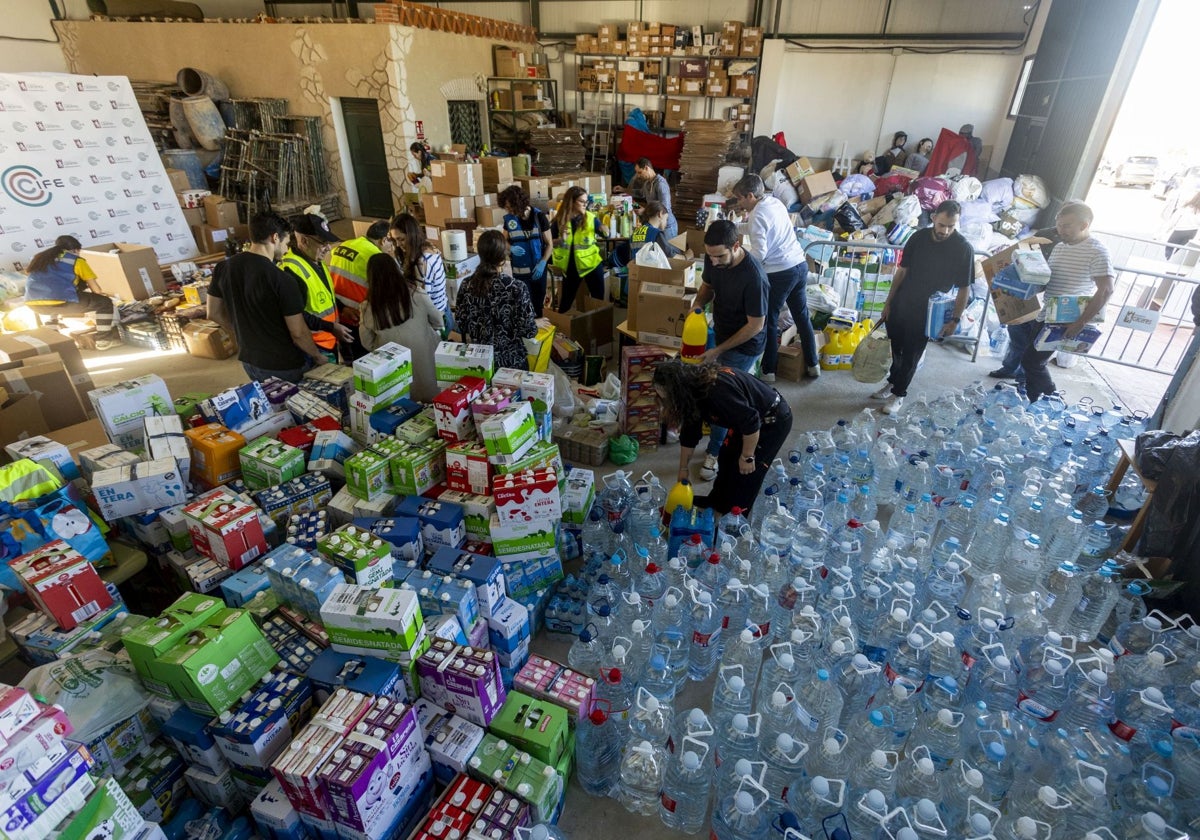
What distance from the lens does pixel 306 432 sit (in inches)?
124

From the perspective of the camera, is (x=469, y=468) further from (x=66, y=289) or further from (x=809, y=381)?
(x=66, y=289)

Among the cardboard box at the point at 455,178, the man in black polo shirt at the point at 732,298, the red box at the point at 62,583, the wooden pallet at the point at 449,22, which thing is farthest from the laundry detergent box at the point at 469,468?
the wooden pallet at the point at 449,22

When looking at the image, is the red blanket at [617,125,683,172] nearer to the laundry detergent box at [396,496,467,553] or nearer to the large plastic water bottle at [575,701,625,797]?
the laundry detergent box at [396,496,467,553]

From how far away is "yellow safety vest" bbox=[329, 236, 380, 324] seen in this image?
165 inches

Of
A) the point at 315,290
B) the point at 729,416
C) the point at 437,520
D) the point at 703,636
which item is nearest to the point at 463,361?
the point at 437,520

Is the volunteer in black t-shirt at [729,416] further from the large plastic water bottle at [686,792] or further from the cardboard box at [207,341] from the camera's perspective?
the cardboard box at [207,341]

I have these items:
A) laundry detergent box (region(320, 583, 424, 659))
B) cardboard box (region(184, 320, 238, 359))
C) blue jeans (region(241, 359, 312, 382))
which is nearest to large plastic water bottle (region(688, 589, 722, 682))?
laundry detergent box (region(320, 583, 424, 659))

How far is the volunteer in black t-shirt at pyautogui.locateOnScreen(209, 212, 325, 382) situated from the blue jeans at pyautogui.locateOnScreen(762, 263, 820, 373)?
3221 millimetres

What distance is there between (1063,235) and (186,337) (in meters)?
7.82

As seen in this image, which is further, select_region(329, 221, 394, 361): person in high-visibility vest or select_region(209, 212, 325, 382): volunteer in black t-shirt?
select_region(329, 221, 394, 361): person in high-visibility vest

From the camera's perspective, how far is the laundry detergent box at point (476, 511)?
286 cm

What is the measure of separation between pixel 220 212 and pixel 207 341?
373 cm

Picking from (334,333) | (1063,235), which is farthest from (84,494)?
(1063,235)

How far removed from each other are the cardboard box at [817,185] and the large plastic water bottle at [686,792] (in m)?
8.75
